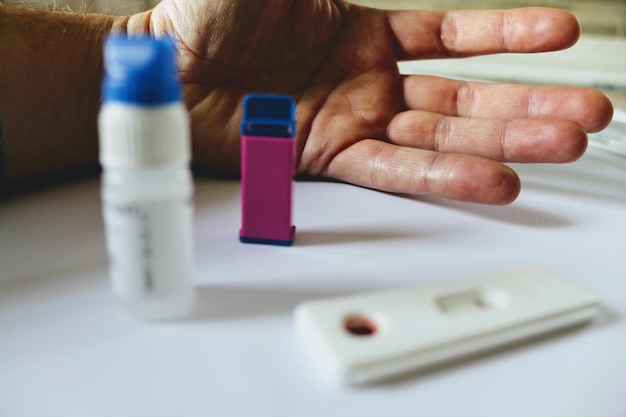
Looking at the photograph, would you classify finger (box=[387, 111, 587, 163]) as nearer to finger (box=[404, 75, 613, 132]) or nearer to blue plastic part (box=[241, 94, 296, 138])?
finger (box=[404, 75, 613, 132])

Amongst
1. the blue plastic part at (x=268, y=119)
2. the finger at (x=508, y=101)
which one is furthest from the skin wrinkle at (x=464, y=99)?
the blue plastic part at (x=268, y=119)

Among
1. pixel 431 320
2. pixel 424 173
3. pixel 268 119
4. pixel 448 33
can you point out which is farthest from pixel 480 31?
pixel 431 320

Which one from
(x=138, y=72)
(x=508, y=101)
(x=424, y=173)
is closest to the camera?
(x=138, y=72)

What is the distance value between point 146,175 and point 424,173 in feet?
1.06

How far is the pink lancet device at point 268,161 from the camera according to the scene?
0.42 m

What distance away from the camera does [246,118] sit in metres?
0.43

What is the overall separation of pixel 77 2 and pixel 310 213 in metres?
0.68

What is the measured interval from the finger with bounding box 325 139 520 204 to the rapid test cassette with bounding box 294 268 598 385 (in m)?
0.14

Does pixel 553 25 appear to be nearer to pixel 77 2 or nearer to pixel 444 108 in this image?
pixel 444 108

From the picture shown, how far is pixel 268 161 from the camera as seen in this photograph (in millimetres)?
429

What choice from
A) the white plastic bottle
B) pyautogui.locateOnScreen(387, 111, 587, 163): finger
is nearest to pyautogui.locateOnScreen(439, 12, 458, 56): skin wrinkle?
pyautogui.locateOnScreen(387, 111, 587, 163): finger

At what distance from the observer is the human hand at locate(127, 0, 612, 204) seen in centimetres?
57

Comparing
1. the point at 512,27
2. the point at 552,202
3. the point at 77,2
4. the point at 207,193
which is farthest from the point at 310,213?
the point at 77,2

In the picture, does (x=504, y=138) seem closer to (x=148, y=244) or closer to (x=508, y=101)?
(x=508, y=101)
